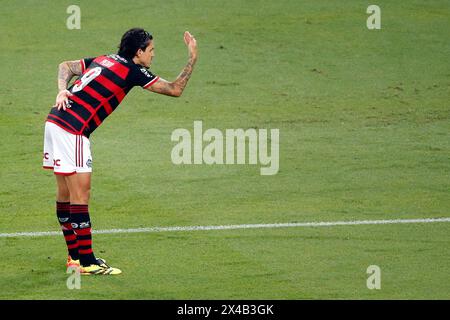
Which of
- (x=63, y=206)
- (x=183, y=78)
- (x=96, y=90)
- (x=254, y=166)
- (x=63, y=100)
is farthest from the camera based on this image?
(x=254, y=166)

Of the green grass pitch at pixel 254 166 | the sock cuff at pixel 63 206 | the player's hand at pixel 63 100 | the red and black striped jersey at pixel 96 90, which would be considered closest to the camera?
the player's hand at pixel 63 100

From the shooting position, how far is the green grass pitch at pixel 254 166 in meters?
12.2

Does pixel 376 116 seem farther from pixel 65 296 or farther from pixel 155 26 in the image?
pixel 65 296

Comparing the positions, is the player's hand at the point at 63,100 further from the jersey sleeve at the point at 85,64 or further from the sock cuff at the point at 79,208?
the sock cuff at the point at 79,208

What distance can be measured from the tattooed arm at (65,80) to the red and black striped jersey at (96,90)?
A: 0.08 meters

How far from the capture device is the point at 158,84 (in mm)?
12164

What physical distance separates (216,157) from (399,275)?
213 inches

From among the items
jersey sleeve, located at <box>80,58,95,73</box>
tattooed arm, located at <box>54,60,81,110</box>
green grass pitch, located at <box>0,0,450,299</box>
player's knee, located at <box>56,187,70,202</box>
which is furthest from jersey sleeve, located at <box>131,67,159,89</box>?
green grass pitch, located at <box>0,0,450,299</box>

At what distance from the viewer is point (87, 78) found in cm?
1206

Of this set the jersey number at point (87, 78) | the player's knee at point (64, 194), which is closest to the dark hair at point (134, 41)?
the jersey number at point (87, 78)

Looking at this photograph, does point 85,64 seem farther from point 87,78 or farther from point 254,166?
point 254,166

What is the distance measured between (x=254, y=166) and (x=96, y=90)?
196 inches

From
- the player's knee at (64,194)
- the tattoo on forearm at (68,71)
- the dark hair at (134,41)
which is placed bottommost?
the player's knee at (64,194)

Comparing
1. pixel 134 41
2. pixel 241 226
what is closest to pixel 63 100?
pixel 134 41
